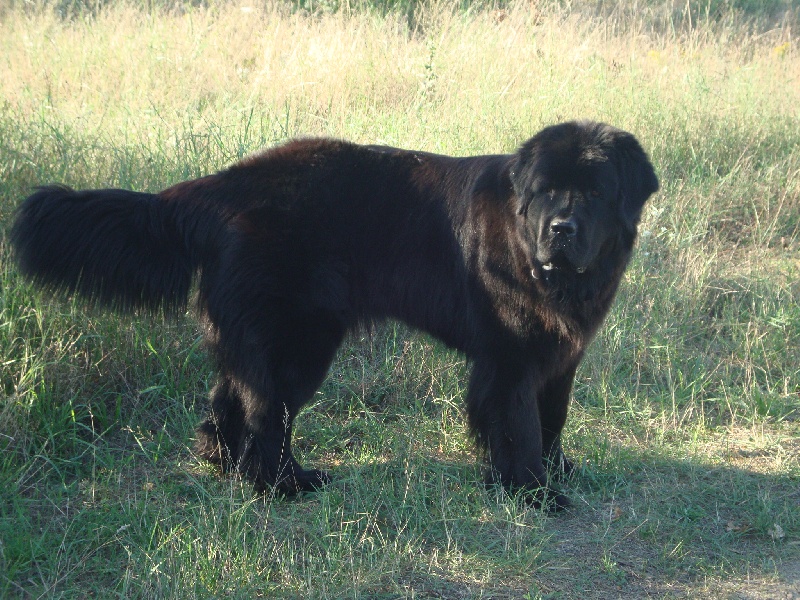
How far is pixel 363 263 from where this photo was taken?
153 inches

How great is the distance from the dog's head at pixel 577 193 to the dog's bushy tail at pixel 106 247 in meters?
1.60

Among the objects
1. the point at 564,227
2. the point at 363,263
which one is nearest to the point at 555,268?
the point at 564,227

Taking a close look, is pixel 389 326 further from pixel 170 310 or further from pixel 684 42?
pixel 684 42

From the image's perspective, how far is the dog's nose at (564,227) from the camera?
132 inches

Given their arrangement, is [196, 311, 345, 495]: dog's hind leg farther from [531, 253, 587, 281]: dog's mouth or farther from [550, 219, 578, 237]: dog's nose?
[550, 219, 578, 237]: dog's nose

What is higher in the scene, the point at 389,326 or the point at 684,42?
the point at 684,42

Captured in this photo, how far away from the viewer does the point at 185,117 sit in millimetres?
6750

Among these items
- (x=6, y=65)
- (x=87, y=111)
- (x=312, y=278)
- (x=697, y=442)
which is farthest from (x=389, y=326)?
(x=6, y=65)

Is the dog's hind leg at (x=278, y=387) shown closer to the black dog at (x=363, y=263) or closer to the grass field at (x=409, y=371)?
the black dog at (x=363, y=263)

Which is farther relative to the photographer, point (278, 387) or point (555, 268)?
point (278, 387)

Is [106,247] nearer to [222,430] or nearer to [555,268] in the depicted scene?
[222,430]

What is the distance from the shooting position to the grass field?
318cm

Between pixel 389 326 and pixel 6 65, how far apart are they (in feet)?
17.0

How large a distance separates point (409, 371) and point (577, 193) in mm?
1709
